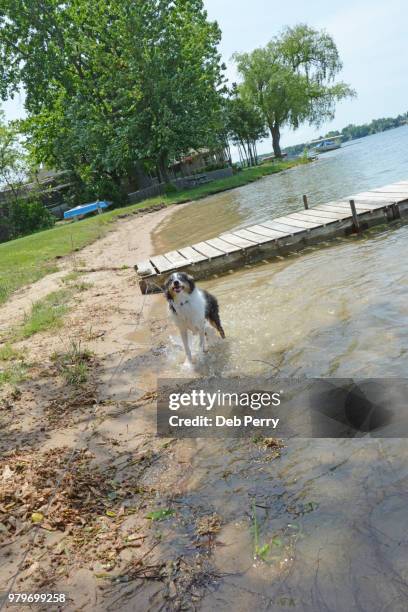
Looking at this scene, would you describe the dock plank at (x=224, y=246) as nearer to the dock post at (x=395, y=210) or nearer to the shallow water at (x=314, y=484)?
the shallow water at (x=314, y=484)

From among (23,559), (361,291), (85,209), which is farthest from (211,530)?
(85,209)

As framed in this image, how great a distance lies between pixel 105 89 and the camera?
137 ft

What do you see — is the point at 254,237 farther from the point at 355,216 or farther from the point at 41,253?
the point at 41,253

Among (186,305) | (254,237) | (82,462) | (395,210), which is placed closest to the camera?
(82,462)

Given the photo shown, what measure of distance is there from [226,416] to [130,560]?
2119mm

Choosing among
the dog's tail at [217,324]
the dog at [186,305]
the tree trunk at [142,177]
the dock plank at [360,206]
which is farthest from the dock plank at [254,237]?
the tree trunk at [142,177]

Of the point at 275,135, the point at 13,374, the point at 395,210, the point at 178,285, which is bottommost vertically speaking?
the point at 13,374

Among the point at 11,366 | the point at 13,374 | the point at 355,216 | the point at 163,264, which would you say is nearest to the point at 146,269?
the point at 163,264

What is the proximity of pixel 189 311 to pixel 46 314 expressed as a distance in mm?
4514

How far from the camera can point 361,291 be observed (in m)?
8.07

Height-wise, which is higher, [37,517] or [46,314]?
[46,314]

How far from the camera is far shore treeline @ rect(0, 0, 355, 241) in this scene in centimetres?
4006

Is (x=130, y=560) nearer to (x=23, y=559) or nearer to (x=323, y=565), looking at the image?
(x=23, y=559)

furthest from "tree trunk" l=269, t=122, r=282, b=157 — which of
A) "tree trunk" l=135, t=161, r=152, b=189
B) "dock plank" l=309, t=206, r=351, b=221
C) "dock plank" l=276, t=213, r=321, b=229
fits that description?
"dock plank" l=276, t=213, r=321, b=229
